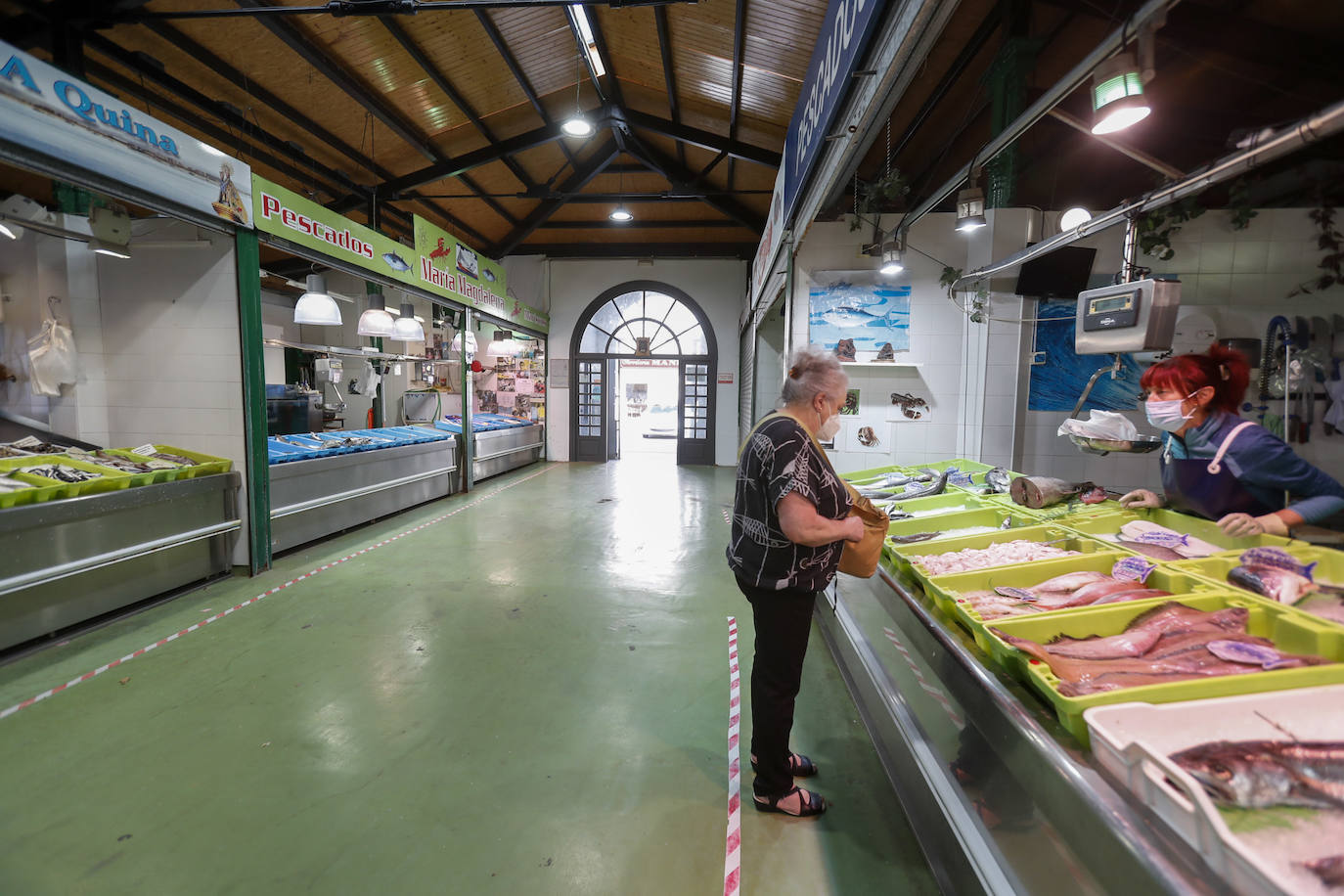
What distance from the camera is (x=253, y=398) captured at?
4.47 metres

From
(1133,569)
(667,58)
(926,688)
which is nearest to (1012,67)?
(667,58)

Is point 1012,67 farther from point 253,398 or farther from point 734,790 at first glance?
point 253,398

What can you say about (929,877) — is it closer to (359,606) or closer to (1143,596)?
(1143,596)

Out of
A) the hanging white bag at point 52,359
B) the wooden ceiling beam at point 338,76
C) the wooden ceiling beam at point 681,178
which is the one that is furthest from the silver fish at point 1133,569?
the wooden ceiling beam at point 681,178

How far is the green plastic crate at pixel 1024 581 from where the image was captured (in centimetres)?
164

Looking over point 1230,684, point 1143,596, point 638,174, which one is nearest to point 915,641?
point 1143,596

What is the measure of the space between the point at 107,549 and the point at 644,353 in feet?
31.7

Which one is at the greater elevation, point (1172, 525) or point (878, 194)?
point (878, 194)

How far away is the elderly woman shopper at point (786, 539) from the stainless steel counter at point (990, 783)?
0.41m

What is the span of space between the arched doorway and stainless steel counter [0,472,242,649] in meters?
8.35

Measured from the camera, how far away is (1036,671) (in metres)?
1.31

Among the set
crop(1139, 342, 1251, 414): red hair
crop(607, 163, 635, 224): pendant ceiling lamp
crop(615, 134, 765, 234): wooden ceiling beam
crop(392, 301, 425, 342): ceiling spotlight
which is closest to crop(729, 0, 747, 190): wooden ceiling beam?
crop(615, 134, 765, 234): wooden ceiling beam

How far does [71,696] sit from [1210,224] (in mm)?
8529

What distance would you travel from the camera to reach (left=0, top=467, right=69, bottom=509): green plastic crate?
3.05 metres
